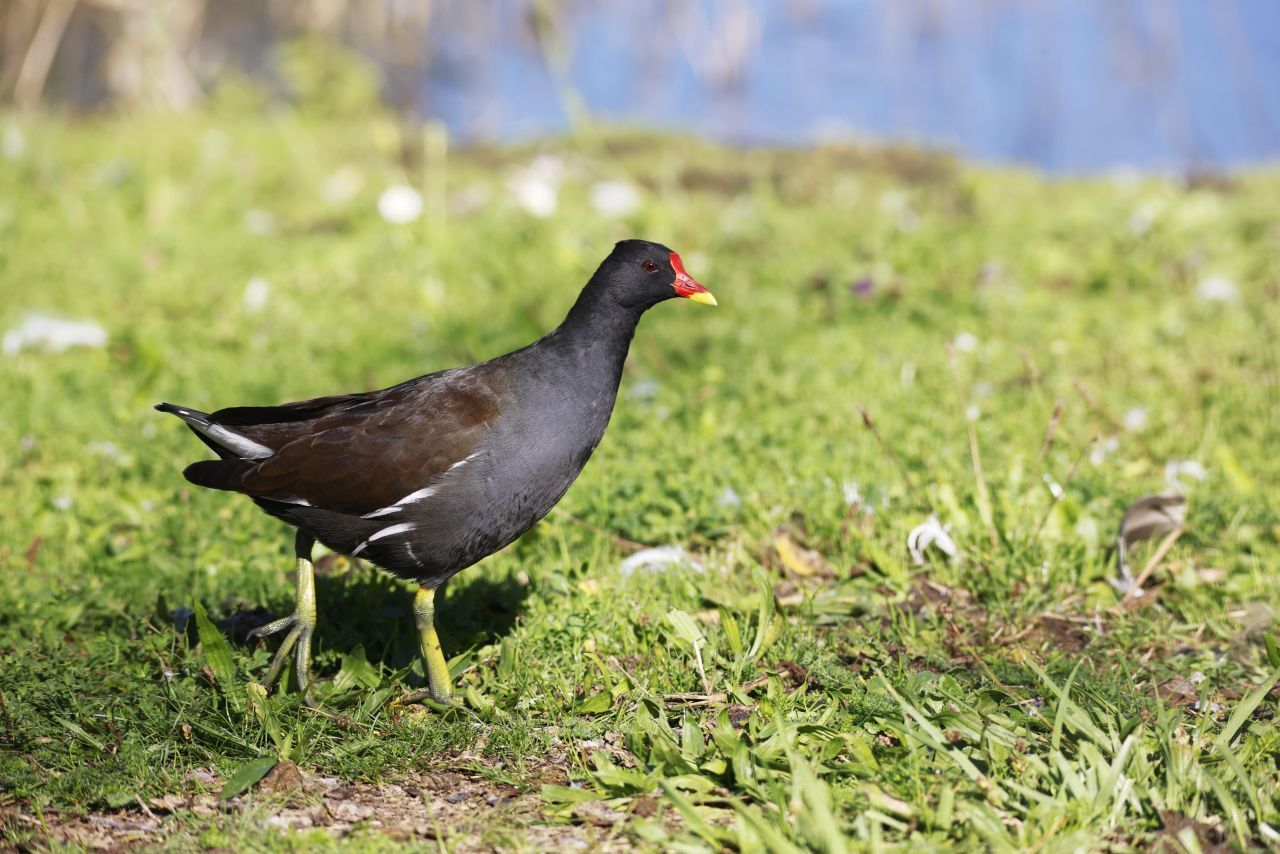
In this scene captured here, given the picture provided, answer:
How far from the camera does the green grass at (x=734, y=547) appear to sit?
2658 millimetres

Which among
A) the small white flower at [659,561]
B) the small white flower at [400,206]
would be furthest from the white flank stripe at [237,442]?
the small white flower at [400,206]

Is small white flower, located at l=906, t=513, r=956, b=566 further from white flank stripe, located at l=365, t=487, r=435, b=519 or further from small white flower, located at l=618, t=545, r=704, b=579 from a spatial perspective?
white flank stripe, located at l=365, t=487, r=435, b=519

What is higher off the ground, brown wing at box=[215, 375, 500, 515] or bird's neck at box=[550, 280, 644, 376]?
bird's neck at box=[550, 280, 644, 376]

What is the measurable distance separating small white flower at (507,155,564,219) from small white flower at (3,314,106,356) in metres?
2.95

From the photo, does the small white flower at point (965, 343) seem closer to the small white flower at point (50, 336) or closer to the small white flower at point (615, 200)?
the small white flower at point (615, 200)

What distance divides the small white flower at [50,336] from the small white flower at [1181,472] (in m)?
5.46

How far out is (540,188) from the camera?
8.13 m

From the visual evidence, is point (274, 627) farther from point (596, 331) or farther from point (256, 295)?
point (256, 295)

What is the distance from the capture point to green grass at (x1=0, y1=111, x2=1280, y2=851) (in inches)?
105

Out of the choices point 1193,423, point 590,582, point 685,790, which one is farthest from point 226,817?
point 1193,423

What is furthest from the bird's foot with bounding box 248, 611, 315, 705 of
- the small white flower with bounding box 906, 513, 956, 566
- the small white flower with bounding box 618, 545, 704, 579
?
the small white flower with bounding box 906, 513, 956, 566

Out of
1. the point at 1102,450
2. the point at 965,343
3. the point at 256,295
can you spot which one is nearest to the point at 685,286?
the point at 1102,450

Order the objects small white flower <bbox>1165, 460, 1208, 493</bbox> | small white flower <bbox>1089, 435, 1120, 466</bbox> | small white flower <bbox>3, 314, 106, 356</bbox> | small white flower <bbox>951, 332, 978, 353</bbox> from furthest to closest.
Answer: small white flower <bbox>3, 314, 106, 356</bbox>
small white flower <bbox>951, 332, 978, 353</bbox>
small white flower <bbox>1089, 435, 1120, 466</bbox>
small white flower <bbox>1165, 460, 1208, 493</bbox>

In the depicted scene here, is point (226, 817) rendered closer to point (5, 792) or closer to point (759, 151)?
point (5, 792)
